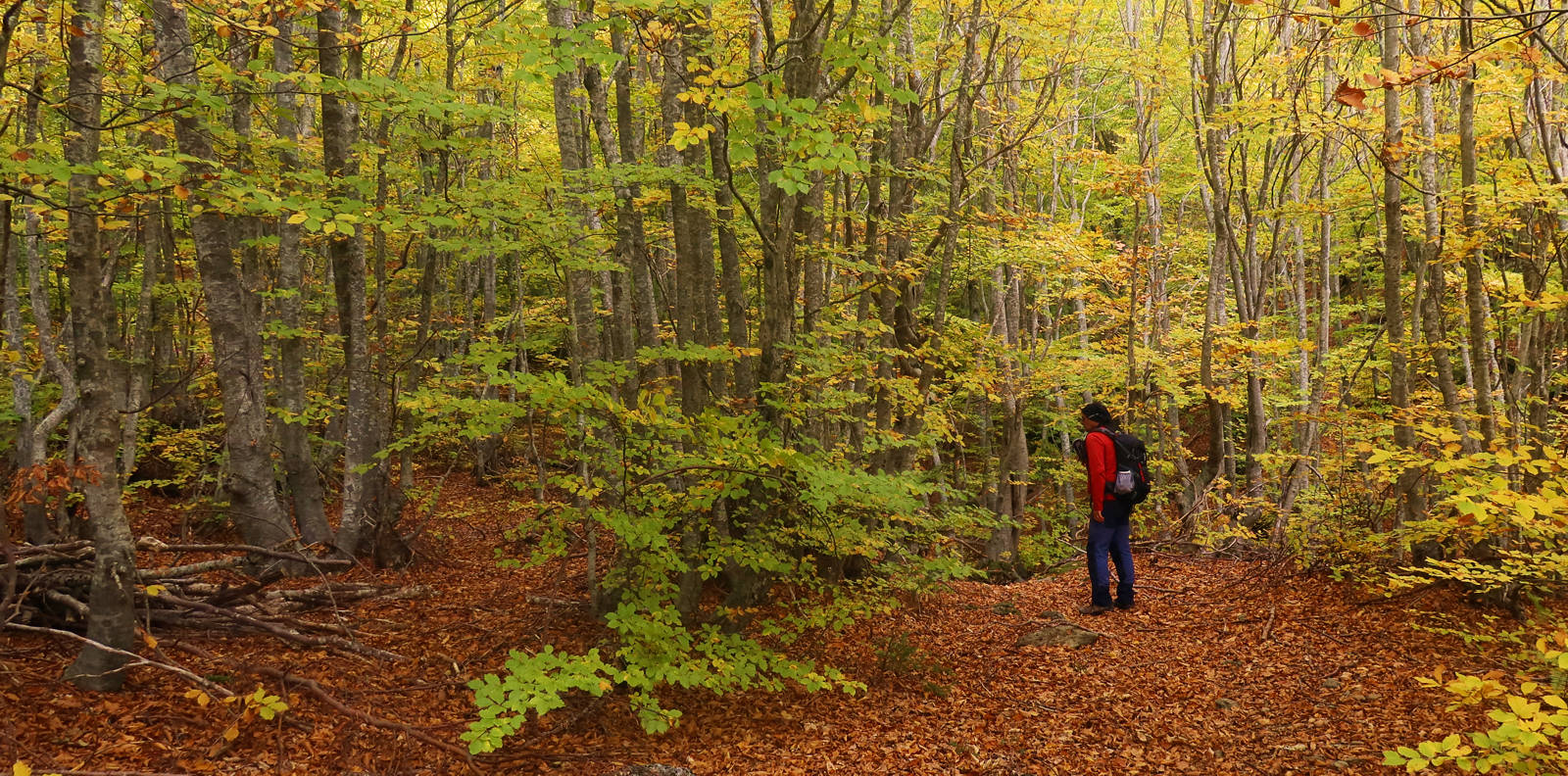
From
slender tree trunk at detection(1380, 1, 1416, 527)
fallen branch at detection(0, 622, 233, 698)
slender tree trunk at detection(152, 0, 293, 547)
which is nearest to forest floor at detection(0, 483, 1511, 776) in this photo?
fallen branch at detection(0, 622, 233, 698)

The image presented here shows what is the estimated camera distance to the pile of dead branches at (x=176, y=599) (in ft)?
16.4

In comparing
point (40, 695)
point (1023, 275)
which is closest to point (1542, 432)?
point (1023, 275)

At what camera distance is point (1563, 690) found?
165 inches

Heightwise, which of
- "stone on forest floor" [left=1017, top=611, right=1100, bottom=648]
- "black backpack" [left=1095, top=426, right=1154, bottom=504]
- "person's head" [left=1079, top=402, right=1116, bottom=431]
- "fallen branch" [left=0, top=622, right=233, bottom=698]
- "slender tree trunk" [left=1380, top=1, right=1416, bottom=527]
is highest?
"slender tree trunk" [left=1380, top=1, right=1416, bottom=527]

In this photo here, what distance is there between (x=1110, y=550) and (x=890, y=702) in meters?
2.80

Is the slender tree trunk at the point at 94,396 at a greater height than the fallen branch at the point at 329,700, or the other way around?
the slender tree trunk at the point at 94,396

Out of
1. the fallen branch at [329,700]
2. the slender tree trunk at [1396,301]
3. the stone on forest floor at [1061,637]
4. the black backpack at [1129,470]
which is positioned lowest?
the stone on forest floor at [1061,637]

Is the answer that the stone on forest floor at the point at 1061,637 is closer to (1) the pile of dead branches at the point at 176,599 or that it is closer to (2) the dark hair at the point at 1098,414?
(2) the dark hair at the point at 1098,414

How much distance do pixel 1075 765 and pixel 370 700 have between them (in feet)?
14.5

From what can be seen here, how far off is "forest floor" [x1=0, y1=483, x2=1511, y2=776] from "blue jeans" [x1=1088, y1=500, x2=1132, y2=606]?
8.9 inches

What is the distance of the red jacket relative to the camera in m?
6.91

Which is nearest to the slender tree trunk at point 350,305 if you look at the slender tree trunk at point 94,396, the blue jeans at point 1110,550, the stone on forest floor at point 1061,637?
the slender tree trunk at point 94,396

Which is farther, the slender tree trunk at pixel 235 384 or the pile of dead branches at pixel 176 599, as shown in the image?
the slender tree trunk at pixel 235 384

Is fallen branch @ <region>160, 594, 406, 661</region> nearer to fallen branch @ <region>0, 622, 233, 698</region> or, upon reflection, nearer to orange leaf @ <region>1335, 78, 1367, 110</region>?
fallen branch @ <region>0, 622, 233, 698</region>
